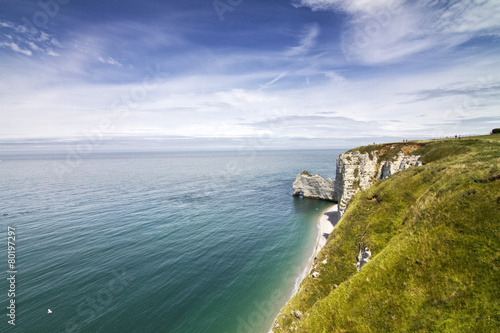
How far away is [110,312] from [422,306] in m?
34.5

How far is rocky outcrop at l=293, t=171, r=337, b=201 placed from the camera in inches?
3164

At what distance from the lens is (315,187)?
274 ft

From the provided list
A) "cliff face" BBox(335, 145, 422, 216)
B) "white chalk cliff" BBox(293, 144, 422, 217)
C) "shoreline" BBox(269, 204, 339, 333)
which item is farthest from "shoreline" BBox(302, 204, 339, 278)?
"cliff face" BBox(335, 145, 422, 216)

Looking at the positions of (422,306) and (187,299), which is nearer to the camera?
(422,306)

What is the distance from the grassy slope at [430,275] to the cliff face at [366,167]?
31.1 m

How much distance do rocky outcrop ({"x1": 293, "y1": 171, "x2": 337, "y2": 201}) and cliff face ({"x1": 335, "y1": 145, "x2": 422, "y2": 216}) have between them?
738 inches

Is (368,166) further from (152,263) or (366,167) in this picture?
(152,263)

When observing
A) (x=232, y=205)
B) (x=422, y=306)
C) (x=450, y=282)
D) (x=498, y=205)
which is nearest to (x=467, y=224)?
(x=498, y=205)

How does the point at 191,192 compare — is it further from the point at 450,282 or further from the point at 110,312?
the point at 450,282

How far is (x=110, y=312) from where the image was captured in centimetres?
2802

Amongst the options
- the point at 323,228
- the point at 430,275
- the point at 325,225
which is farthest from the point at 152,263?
the point at 325,225

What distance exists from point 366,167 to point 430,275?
47.3 metres

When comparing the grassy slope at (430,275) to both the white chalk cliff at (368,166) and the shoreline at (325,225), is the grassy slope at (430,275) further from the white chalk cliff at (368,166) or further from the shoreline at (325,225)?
the white chalk cliff at (368,166)

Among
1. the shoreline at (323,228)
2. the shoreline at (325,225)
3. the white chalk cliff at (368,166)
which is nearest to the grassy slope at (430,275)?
the shoreline at (323,228)
